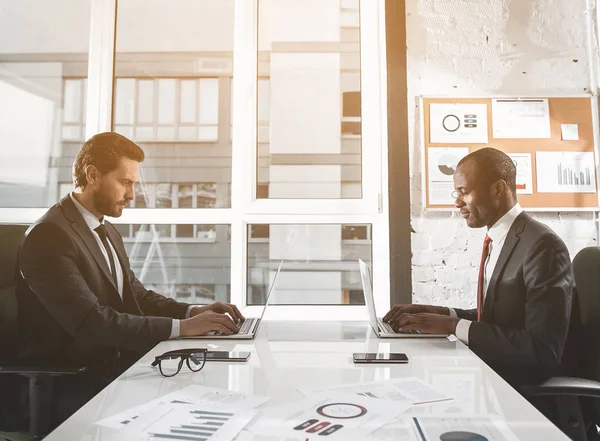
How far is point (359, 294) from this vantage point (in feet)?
8.40

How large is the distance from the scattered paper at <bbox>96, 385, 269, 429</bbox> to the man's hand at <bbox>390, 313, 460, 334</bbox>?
75 cm

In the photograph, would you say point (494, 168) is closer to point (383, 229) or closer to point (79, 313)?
point (383, 229)

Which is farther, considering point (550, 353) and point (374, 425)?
point (550, 353)

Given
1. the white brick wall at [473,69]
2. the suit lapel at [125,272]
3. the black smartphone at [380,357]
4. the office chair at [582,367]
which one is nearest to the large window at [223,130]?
the white brick wall at [473,69]

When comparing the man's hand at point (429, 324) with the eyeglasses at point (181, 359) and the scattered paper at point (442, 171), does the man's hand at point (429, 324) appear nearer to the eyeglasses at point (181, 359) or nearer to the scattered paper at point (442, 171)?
the eyeglasses at point (181, 359)

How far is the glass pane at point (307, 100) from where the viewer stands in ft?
8.43

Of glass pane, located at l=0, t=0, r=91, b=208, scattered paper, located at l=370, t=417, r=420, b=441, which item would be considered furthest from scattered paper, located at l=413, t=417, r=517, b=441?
glass pane, located at l=0, t=0, r=91, b=208

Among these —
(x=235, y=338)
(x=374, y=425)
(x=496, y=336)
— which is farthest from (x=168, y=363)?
(x=496, y=336)

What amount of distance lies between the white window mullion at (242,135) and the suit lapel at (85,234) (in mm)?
823

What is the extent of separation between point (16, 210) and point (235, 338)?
1645 mm

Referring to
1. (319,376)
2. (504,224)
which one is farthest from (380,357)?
(504,224)

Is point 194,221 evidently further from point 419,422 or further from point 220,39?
point 419,422

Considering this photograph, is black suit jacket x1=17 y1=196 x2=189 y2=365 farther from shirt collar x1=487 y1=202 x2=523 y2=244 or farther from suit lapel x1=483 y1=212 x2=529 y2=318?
shirt collar x1=487 y1=202 x2=523 y2=244

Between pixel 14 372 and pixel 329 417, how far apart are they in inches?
35.3
